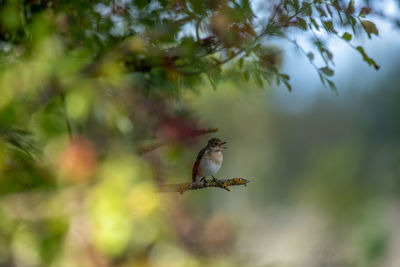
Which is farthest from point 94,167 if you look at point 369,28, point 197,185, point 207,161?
point 207,161

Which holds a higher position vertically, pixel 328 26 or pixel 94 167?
pixel 328 26

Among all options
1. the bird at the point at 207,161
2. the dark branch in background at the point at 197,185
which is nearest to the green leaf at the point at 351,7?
the dark branch in background at the point at 197,185

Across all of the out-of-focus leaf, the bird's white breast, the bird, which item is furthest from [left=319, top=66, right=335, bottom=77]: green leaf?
the bird's white breast

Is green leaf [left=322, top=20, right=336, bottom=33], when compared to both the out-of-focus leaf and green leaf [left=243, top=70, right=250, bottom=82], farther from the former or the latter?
green leaf [left=243, top=70, right=250, bottom=82]

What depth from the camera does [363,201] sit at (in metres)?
18.4

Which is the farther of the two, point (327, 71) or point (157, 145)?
point (157, 145)

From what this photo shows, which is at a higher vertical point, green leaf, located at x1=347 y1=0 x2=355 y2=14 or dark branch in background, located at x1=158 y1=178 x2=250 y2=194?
green leaf, located at x1=347 y1=0 x2=355 y2=14

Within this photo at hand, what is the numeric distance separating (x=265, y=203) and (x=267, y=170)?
7.35ft

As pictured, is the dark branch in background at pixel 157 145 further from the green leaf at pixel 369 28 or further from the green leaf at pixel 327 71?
the green leaf at pixel 369 28

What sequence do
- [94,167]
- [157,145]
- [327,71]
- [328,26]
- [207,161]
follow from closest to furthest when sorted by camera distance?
[94,167] → [328,26] → [327,71] → [157,145] → [207,161]

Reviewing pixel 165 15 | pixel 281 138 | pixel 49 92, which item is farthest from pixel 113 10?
pixel 281 138

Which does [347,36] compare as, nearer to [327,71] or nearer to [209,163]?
[327,71]

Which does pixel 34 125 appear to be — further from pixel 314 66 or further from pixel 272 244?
pixel 272 244

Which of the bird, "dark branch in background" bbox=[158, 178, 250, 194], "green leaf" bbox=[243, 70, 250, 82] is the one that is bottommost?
"dark branch in background" bbox=[158, 178, 250, 194]
